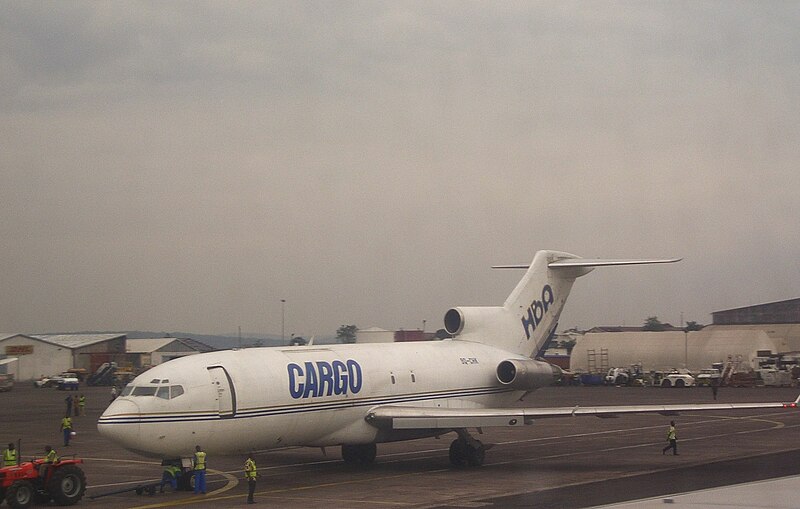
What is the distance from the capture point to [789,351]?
104750mm

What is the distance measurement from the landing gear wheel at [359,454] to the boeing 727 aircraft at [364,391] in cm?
5

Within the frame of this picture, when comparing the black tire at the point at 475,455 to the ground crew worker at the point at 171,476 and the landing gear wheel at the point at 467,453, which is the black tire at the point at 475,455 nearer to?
the landing gear wheel at the point at 467,453

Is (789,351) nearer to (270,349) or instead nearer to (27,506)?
(270,349)

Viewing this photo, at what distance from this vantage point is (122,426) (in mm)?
26891

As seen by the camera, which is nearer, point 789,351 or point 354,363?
point 354,363

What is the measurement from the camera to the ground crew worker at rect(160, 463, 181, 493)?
92.5 ft

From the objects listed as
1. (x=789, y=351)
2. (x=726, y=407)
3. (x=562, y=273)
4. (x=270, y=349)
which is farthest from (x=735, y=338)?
(x=270, y=349)

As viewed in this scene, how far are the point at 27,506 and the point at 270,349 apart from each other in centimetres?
962

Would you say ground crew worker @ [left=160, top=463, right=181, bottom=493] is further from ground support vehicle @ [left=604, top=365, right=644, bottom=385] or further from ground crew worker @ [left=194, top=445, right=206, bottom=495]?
ground support vehicle @ [left=604, top=365, right=644, bottom=385]

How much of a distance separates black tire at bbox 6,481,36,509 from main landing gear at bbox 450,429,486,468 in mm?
14650

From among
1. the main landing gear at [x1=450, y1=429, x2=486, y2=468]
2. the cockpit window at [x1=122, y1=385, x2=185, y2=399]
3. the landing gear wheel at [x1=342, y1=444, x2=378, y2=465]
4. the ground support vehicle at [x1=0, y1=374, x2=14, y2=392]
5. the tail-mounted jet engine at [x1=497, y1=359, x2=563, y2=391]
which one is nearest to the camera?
the cockpit window at [x1=122, y1=385, x2=185, y2=399]

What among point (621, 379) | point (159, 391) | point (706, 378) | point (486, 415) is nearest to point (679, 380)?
point (706, 378)

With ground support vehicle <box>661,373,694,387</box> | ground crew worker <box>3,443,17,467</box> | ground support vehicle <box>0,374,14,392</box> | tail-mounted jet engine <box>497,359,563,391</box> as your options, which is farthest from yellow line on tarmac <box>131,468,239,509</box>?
ground support vehicle <box>0,374,14,392</box>

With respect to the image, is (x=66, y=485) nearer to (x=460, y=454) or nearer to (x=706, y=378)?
(x=460, y=454)
